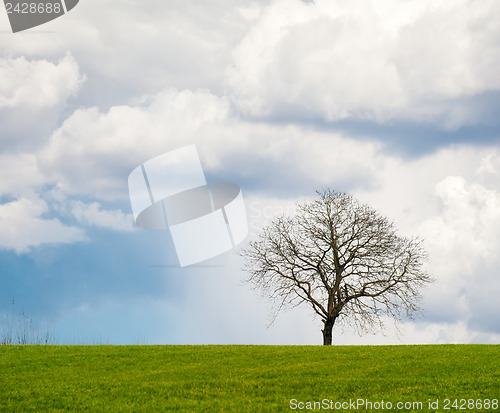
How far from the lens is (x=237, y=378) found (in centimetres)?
2166

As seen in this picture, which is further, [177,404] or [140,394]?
[140,394]

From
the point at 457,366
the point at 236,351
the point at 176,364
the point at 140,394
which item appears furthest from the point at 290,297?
the point at 140,394

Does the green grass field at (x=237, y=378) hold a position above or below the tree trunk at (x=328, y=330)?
below

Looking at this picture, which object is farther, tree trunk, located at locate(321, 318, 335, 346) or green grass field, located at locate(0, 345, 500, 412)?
tree trunk, located at locate(321, 318, 335, 346)

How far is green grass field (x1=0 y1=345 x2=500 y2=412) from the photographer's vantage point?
1789cm

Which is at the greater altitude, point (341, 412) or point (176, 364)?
point (176, 364)

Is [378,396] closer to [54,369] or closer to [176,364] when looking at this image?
[176,364]

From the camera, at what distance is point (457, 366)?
22750 millimetres

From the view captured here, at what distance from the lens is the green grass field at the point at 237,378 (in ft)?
58.7

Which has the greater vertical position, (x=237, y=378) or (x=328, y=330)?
(x=328, y=330)

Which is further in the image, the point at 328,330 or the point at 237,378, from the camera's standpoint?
the point at 328,330

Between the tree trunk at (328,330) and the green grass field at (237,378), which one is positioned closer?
the green grass field at (237,378)

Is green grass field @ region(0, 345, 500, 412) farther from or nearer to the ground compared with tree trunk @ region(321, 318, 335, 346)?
nearer to the ground

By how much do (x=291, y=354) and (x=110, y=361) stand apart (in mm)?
9074
